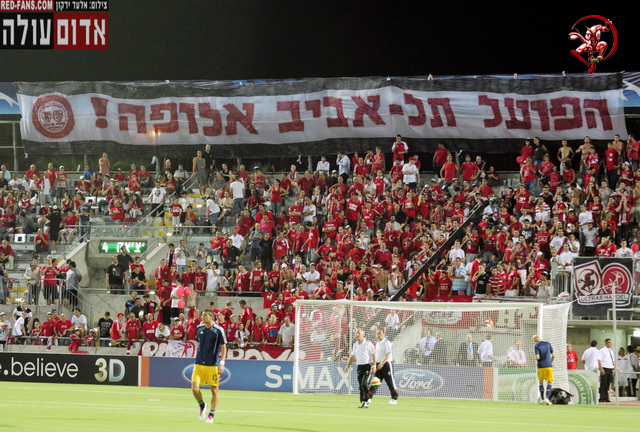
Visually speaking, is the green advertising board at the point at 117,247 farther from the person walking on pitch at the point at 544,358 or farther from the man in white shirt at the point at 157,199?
the person walking on pitch at the point at 544,358

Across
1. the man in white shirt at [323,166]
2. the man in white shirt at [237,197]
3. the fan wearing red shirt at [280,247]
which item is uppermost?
the man in white shirt at [323,166]

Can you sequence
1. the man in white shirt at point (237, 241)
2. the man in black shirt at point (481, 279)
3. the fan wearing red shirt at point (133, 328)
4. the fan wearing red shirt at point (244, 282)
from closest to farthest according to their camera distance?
1. the man in black shirt at point (481, 279)
2. the fan wearing red shirt at point (133, 328)
3. the fan wearing red shirt at point (244, 282)
4. the man in white shirt at point (237, 241)

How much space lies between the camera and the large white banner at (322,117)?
3356cm

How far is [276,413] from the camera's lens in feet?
60.2

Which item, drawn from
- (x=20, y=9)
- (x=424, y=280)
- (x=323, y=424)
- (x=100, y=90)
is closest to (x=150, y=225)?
(x=100, y=90)

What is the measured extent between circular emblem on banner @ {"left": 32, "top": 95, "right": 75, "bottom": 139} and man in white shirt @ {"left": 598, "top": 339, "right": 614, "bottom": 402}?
22.2 m

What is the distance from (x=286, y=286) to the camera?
97.8ft

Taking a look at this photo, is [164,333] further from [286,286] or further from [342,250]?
[342,250]

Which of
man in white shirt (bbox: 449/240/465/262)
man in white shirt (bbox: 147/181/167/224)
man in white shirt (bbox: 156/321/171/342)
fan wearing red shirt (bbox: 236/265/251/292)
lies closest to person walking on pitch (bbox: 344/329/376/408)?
man in white shirt (bbox: 449/240/465/262)

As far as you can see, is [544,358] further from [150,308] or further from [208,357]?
[150,308]

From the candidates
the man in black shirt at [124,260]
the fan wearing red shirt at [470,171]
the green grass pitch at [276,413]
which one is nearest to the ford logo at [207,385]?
the green grass pitch at [276,413]

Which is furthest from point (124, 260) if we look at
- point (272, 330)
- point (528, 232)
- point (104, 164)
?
point (528, 232)

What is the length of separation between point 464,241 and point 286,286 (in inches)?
213

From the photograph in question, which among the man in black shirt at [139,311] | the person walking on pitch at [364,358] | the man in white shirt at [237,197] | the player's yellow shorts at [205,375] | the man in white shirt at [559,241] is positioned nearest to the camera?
the player's yellow shorts at [205,375]
